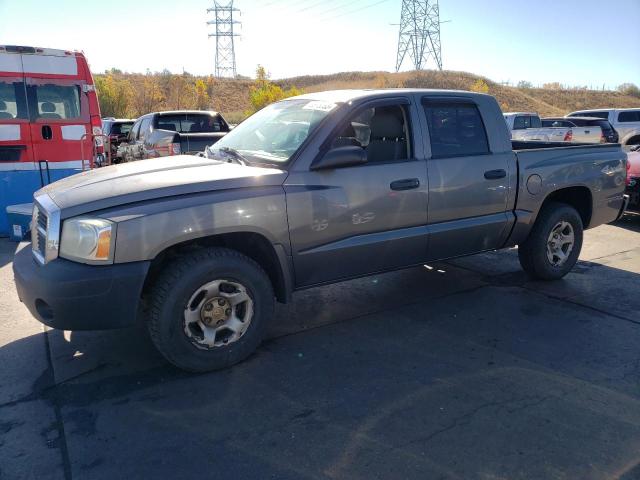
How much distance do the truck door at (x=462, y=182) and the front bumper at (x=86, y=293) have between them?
96.9 inches

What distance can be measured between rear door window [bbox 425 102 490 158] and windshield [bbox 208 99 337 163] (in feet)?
3.21

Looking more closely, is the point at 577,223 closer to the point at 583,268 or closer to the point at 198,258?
the point at 583,268

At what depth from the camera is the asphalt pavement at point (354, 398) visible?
8.66 ft

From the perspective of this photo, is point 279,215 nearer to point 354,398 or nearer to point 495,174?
point 354,398

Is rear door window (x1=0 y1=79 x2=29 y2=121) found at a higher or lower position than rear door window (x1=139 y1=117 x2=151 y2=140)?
higher

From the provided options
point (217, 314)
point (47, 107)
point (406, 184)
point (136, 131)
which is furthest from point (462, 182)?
point (136, 131)

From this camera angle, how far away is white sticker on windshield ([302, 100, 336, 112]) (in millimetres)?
4117

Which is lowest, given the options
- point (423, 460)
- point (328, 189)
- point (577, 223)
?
point (423, 460)

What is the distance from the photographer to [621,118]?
20.3 meters

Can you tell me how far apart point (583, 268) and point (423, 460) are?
171 inches

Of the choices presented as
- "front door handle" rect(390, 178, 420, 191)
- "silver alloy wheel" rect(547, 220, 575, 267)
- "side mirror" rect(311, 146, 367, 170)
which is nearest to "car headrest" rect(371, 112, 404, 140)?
"front door handle" rect(390, 178, 420, 191)

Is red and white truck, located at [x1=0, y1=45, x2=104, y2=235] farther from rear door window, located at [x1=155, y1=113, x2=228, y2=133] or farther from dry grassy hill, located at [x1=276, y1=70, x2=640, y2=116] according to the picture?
dry grassy hill, located at [x1=276, y1=70, x2=640, y2=116]

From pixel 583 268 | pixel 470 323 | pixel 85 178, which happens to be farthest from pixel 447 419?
pixel 583 268

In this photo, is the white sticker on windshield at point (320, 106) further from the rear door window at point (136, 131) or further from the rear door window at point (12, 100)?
the rear door window at point (136, 131)
